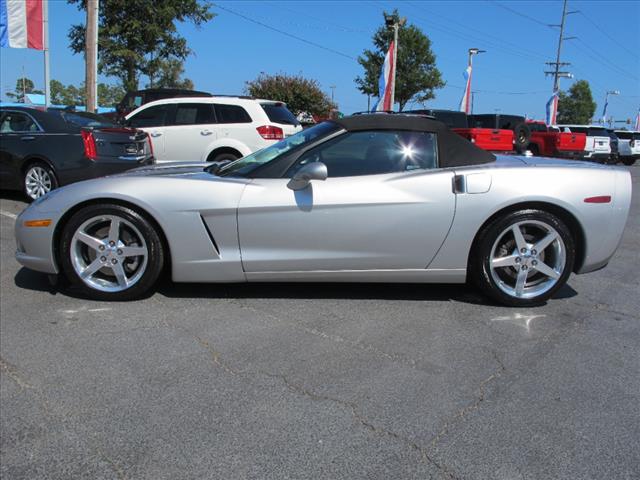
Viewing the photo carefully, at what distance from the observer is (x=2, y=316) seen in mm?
3693

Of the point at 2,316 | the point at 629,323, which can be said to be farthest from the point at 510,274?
the point at 2,316

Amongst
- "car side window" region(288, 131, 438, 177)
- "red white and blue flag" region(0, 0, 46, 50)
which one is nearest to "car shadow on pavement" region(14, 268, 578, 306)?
"car side window" region(288, 131, 438, 177)

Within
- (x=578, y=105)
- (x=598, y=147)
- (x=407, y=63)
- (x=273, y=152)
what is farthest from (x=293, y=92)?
(x=578, y=105)

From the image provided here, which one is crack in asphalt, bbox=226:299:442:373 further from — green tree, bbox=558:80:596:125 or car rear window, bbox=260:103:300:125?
green tree, bbox=558:80:596:125

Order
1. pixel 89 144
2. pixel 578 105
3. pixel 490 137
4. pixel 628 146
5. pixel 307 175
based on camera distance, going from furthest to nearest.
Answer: pixel 578 105, pixel 628 146, pixel 490 137, pixel 89 144, pixel 307 175

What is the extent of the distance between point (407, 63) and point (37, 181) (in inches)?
1264

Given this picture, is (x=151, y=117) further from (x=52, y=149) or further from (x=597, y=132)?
(x=597, y=132)

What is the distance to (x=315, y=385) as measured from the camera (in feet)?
9.25

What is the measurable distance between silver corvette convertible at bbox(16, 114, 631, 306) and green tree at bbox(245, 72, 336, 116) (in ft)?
101

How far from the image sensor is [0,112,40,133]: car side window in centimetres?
766

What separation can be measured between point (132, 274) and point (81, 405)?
1450mm

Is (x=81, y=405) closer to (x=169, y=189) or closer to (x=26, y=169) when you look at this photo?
(x=169, y=189)

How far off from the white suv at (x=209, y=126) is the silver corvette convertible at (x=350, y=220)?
584 cm

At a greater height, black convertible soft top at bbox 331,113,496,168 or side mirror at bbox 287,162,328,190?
black convertible soft top at bbox 331,113,496,168
